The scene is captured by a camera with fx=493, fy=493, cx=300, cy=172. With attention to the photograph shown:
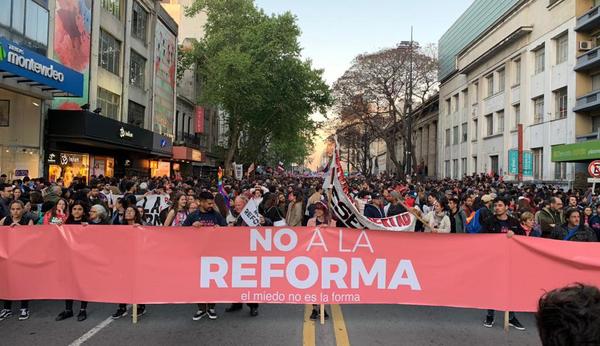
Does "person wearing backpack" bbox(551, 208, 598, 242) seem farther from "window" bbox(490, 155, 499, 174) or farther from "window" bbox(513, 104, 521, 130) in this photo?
"window" bbox(490, 155, 499, 174)

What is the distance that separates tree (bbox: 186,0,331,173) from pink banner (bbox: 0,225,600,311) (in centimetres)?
3006

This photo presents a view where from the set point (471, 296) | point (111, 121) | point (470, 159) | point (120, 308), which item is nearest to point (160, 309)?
point (120, 308)

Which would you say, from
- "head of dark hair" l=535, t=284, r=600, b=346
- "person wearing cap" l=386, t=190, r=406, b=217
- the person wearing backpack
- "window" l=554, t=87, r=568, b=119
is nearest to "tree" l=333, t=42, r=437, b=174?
"window" l=554, t=87, r=568, b=119

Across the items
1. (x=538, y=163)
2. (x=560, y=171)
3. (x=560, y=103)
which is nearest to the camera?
(x=560, y=171)

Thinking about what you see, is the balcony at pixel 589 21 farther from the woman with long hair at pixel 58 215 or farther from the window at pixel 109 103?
the woman with long hair at pixel 58 215

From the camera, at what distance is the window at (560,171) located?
30.5m

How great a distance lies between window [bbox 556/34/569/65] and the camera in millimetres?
31391

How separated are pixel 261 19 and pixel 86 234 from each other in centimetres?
3946

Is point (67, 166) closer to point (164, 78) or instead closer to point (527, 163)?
point (164, 78)

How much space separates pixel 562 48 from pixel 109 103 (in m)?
28.4

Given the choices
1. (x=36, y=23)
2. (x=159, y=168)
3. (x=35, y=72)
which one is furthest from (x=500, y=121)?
(x=35, y=72)

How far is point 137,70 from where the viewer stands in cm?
3184

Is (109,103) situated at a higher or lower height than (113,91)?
lower

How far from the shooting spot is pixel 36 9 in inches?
741
